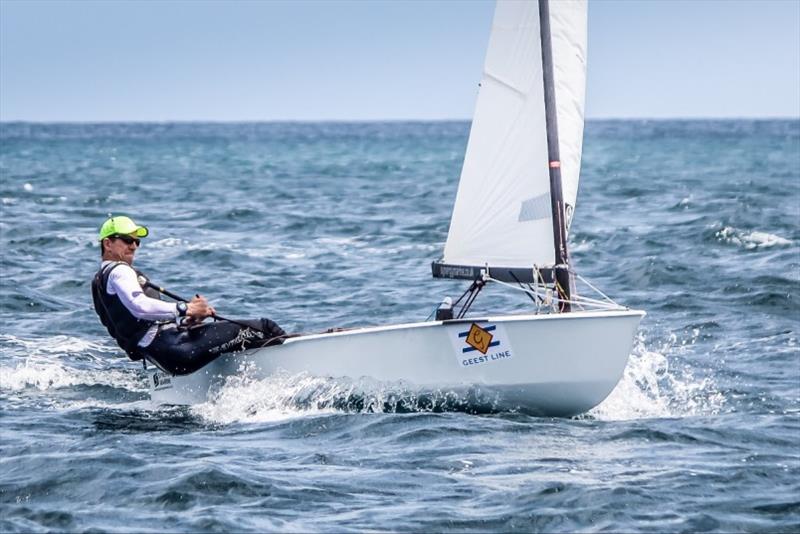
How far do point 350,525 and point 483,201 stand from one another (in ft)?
14.4

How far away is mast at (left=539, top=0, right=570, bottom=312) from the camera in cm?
1224

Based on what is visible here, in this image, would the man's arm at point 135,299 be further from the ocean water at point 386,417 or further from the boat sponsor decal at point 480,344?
the boat sponsor decal at point 480,344

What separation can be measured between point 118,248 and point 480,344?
3.39 m

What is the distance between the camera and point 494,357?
11.9 meters

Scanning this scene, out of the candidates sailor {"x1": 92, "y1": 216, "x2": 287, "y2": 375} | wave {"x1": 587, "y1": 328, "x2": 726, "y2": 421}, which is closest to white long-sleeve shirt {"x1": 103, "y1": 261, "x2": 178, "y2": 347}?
sailor {"x1": 92, "y1": 216, "x2": 287, "y2": 375}

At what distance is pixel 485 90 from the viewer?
1262 centimetres

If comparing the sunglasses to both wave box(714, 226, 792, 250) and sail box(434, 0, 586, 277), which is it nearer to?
sail box(434, 0, 586, 277)

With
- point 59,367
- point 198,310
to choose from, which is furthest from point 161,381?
point 59,367

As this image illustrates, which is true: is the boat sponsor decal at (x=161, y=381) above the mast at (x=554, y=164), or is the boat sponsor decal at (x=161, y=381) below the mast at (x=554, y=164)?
below

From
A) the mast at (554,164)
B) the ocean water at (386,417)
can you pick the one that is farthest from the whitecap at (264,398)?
the mast at (554,164)

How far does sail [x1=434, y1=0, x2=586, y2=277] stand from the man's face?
2939mm

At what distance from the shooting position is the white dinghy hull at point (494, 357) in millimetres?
11578

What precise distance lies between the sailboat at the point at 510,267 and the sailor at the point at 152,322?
18cm

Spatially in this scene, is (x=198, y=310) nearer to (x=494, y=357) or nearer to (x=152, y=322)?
(x=152, y=322)
